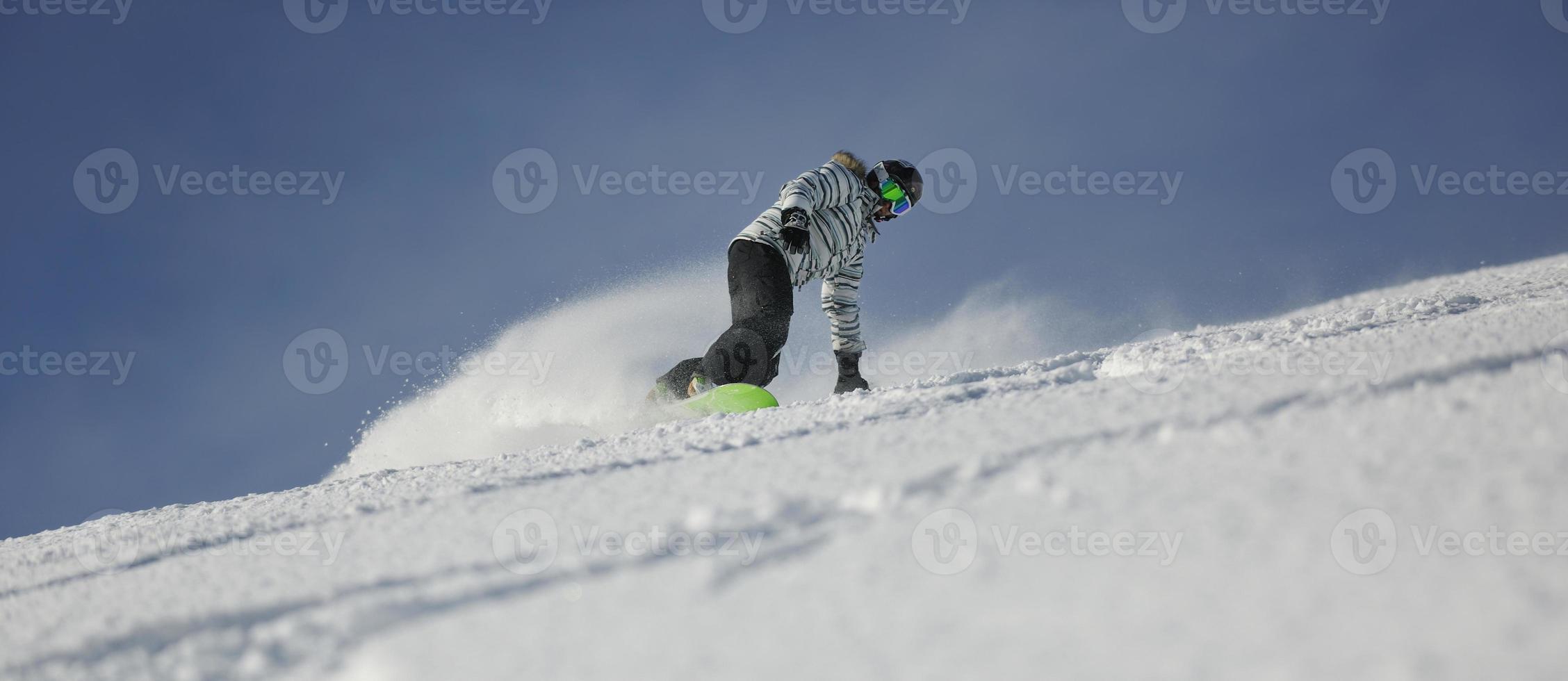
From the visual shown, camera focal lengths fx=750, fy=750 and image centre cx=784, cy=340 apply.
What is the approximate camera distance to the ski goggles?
4238 millimetres

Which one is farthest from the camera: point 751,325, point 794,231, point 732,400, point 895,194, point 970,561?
point 895,194

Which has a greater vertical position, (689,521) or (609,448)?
(609,448)

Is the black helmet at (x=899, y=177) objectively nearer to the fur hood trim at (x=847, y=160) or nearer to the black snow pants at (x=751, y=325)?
the fur hood trim at (x=847, y=160)

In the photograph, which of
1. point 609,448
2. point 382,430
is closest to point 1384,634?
point 609,448

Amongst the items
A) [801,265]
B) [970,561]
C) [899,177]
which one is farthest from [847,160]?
[970,561]

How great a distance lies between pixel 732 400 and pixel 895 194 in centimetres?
188

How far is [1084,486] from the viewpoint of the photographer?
88cm

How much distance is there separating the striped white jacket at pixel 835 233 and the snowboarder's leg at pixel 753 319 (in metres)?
0.09

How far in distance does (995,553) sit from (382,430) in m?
4.62

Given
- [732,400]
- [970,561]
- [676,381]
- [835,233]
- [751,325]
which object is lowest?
[970,561]

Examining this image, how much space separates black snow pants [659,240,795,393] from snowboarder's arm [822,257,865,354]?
27.9 inches

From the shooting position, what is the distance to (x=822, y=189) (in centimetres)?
382

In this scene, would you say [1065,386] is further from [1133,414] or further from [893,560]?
[893,560]

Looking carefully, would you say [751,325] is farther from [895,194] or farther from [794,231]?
[895,194]
